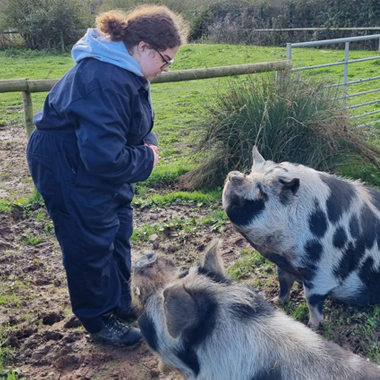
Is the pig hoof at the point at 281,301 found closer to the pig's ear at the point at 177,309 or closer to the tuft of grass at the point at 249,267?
the tuft of grass at the point at 249,267

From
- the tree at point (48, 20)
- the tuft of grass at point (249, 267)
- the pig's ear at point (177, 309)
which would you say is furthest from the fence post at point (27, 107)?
the tree at point (48, 20)

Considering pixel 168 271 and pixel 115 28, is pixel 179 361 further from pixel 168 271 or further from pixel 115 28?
pixel 115 28

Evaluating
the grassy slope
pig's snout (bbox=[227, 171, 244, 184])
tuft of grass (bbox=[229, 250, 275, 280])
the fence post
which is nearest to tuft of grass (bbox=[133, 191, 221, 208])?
the grassy slope

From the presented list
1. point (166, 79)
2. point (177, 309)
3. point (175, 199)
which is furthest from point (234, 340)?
point (166, 79)

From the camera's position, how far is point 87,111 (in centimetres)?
272

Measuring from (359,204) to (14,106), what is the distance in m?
9.65

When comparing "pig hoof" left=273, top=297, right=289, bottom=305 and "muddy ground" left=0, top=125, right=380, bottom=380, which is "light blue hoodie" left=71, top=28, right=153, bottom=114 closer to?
"muddy ground" left=0, top=125, right=380, bottom=380

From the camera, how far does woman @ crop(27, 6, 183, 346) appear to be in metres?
2.76

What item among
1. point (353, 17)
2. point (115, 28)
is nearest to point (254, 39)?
point (353, 17)

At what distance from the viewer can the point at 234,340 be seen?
7.40ft

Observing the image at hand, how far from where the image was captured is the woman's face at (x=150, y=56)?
2854 mm

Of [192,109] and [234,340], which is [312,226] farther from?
[192,109]

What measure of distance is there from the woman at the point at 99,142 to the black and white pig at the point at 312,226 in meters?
0.74

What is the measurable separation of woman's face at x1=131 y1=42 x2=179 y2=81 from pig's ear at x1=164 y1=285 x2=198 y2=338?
133cm
